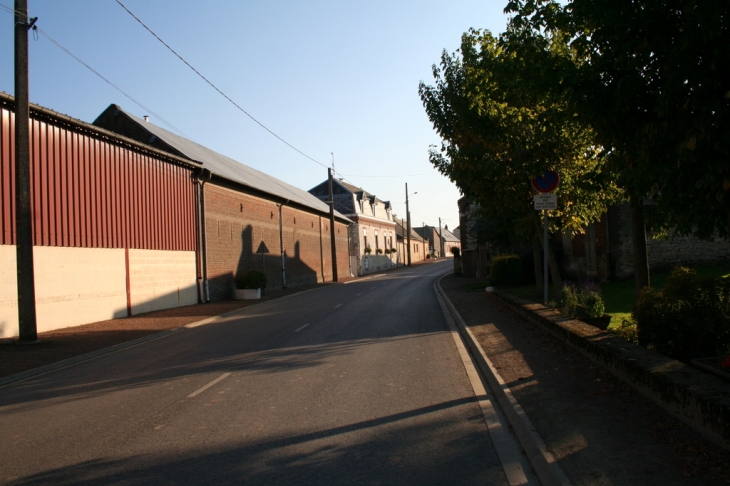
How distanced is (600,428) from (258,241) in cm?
2949

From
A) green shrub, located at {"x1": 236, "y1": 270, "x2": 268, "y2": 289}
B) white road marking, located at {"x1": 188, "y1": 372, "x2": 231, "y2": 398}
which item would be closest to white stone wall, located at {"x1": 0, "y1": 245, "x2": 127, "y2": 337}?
green shrub, located at {"x1": 236, "y1": 270, "x2": 268, "y2": 289}

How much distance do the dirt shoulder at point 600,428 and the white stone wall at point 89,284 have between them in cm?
1234

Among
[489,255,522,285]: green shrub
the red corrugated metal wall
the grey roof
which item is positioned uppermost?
the grey roof

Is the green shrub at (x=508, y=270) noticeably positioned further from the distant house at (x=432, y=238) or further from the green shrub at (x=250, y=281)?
the distant house at (x=432, y=238)

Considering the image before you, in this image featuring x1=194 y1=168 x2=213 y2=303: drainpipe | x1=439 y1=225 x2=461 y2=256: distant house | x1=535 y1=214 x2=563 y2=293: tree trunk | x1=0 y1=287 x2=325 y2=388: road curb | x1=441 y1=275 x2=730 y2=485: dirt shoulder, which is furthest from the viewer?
x1=439 y1=225 x2=461 y2=256: distant house

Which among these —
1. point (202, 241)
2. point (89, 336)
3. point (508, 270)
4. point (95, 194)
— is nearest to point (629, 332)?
point (89, 336)

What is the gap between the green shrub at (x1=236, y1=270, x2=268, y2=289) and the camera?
94.3ft

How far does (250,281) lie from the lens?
28.8 metres

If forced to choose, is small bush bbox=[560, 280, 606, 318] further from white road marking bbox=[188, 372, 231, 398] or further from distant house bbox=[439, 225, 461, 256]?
distant house bbox=[439, 225, 461, 256]

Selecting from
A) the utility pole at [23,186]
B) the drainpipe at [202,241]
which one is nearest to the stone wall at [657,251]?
the drainpipe at [202,241]

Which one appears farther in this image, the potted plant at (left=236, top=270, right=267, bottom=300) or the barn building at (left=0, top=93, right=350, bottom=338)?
the potted plant at (left=236, top=270, right=267, bottom=300)

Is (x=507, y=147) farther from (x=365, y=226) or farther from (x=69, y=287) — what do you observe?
(x=365, y=226)

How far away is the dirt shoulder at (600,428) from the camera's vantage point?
4.37 meters

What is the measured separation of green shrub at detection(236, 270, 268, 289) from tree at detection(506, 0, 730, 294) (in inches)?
901
